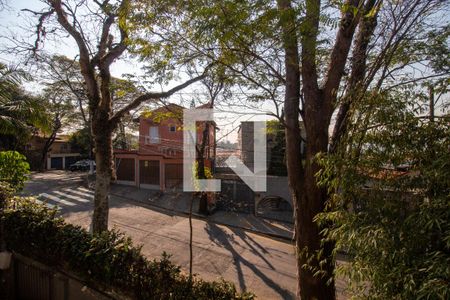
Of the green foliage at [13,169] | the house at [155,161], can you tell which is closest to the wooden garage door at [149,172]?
the house at [155,161]

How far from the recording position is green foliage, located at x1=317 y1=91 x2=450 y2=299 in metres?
1.69

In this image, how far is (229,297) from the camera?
2.98 meters

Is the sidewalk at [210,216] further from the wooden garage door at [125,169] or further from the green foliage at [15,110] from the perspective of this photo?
the green foliage at [15,110]

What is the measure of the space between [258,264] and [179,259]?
7.96 feet

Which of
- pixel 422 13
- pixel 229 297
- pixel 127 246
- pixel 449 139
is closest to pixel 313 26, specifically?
pixel 422 13

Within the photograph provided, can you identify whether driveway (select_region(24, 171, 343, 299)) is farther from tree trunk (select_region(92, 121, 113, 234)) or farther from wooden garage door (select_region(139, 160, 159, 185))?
wooden garage door (select_region(139, 160, 159, 185))

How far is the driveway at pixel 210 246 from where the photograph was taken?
6.94 meters

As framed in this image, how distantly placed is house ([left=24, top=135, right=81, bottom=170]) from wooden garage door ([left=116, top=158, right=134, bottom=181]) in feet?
46.4

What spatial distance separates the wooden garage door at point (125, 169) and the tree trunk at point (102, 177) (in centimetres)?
1087

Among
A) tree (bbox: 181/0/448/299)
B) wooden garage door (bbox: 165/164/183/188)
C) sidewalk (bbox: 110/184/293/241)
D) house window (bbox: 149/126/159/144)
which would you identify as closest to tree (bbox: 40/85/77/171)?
house window (bbox: 149/126/159/144)

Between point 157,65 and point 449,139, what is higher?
point 157,65

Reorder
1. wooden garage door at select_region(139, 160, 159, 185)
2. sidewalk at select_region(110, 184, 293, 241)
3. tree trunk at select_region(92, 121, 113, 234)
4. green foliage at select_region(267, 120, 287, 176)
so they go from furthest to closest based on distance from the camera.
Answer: wooden garage door at select_region(139, 160, 159, 185) < green foliage at select_region(267, 120, 287, 176) < sidewalk at select_region(110, 184, 293, 241) < tree trunk at select_region(92, 121, 113, 234)

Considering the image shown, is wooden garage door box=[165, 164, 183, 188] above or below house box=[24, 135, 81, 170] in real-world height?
below

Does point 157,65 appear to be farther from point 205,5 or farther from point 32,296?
point 32,296
